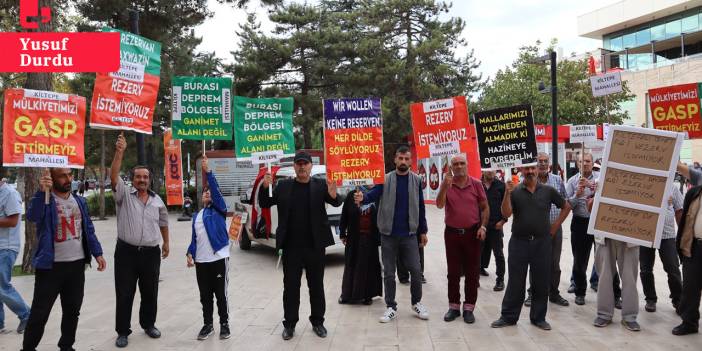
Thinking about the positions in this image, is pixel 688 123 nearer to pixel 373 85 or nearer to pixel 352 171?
pixel 352 171

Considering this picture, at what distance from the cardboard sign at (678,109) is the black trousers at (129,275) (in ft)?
23.5

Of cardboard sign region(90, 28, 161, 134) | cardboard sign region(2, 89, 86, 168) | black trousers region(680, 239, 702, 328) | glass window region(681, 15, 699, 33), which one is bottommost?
black trousers region(680, 239, 702, 328)

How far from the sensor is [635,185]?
618cm

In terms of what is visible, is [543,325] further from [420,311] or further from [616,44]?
[616,44]

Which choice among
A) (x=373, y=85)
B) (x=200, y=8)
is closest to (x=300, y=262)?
(x=200, y=8)

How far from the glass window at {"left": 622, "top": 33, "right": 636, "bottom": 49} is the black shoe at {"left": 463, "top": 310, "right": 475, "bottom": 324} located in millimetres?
53565

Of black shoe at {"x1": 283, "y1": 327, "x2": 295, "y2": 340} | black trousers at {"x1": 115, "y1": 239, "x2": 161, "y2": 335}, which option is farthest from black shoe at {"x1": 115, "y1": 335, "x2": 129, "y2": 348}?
black shoe at {"x1": 283, "y1": 327, "x2": 295, "y2": 340}

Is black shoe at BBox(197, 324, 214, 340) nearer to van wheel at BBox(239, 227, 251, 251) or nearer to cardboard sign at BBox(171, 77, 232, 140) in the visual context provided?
cardboard sign at BBox(171, 77, 232, 140)

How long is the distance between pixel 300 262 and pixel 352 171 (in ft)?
4.51

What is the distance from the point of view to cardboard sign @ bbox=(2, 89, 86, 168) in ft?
18.7

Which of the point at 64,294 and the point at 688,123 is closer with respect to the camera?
the point at 64,294

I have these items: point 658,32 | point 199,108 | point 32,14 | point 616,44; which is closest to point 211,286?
point 199,108

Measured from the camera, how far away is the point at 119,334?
5.89m

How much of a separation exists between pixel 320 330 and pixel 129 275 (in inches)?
83.4
